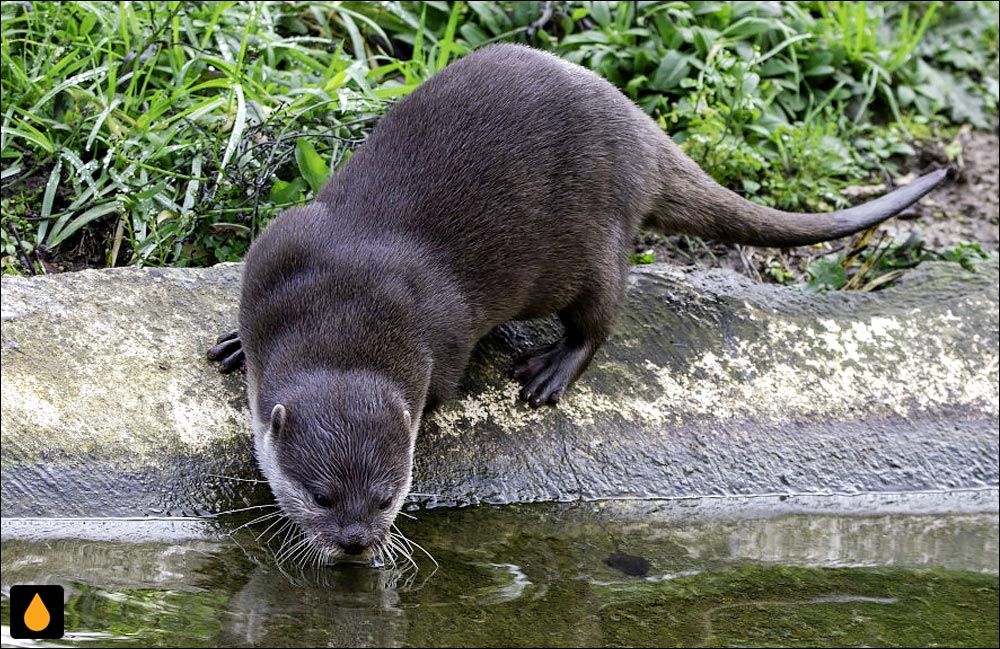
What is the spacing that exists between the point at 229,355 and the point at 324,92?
1.20 metres

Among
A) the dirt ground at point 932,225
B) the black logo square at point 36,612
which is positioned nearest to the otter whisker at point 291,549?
the black logo square at point 36,612

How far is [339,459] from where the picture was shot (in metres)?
2.42

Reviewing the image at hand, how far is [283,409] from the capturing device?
8.00 ft

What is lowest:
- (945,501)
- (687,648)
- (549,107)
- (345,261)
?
(945,501)

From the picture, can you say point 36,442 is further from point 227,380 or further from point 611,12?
point 611,12

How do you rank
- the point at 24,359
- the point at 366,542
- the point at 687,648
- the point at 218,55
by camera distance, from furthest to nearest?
the point at 218,55 < the point at 24,359 < the point at 366,542 < the point at 687,648

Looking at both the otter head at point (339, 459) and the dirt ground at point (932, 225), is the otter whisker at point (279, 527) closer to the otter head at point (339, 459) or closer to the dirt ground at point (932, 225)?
the otter head at point (339, 459)

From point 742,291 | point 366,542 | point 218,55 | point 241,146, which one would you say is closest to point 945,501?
point 742,291

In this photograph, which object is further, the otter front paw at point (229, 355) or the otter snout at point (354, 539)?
the otter front paw at point (229, 355)

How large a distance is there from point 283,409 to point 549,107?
105 centimetres

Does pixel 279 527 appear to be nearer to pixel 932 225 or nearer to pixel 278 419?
pixel 278 419

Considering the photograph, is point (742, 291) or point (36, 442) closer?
point (36, 442)

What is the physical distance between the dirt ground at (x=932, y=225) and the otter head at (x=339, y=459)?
1728mm

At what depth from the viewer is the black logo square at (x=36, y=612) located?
195cm
